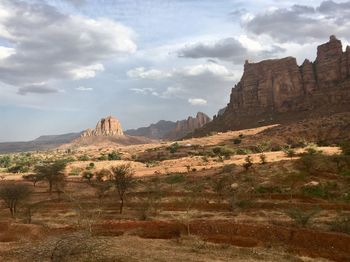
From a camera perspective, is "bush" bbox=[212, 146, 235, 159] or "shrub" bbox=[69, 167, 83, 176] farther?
"bush" bbox=[212, 146, 235, 159]

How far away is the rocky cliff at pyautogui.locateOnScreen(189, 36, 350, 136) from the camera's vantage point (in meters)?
136

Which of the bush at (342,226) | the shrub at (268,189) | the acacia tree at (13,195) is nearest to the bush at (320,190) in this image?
the shrub at (268,189)

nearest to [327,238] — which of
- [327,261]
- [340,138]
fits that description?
[327,261]

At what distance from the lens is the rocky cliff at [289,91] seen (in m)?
136

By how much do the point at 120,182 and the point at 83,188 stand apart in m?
21.2

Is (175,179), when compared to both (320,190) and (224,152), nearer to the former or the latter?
(320,190)

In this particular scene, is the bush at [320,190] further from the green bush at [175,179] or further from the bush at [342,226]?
the green bush at [175,179]

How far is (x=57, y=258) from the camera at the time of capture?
15711 mm

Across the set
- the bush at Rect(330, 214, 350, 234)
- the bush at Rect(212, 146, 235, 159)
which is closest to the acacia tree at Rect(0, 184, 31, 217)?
the bush at Rect(330, 214, 350, 234)

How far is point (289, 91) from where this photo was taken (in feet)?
511

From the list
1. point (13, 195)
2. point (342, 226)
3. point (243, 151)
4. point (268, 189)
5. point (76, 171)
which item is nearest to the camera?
point (342, 226)

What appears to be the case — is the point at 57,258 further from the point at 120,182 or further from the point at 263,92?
the point at 263,92

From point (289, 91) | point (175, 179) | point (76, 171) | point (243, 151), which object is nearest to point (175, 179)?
point (175, 179)

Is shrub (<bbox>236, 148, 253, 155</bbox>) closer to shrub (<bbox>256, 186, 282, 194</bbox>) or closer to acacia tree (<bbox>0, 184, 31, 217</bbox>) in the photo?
shrub (<bbox>256, 186, 282, 194</bbox>)
